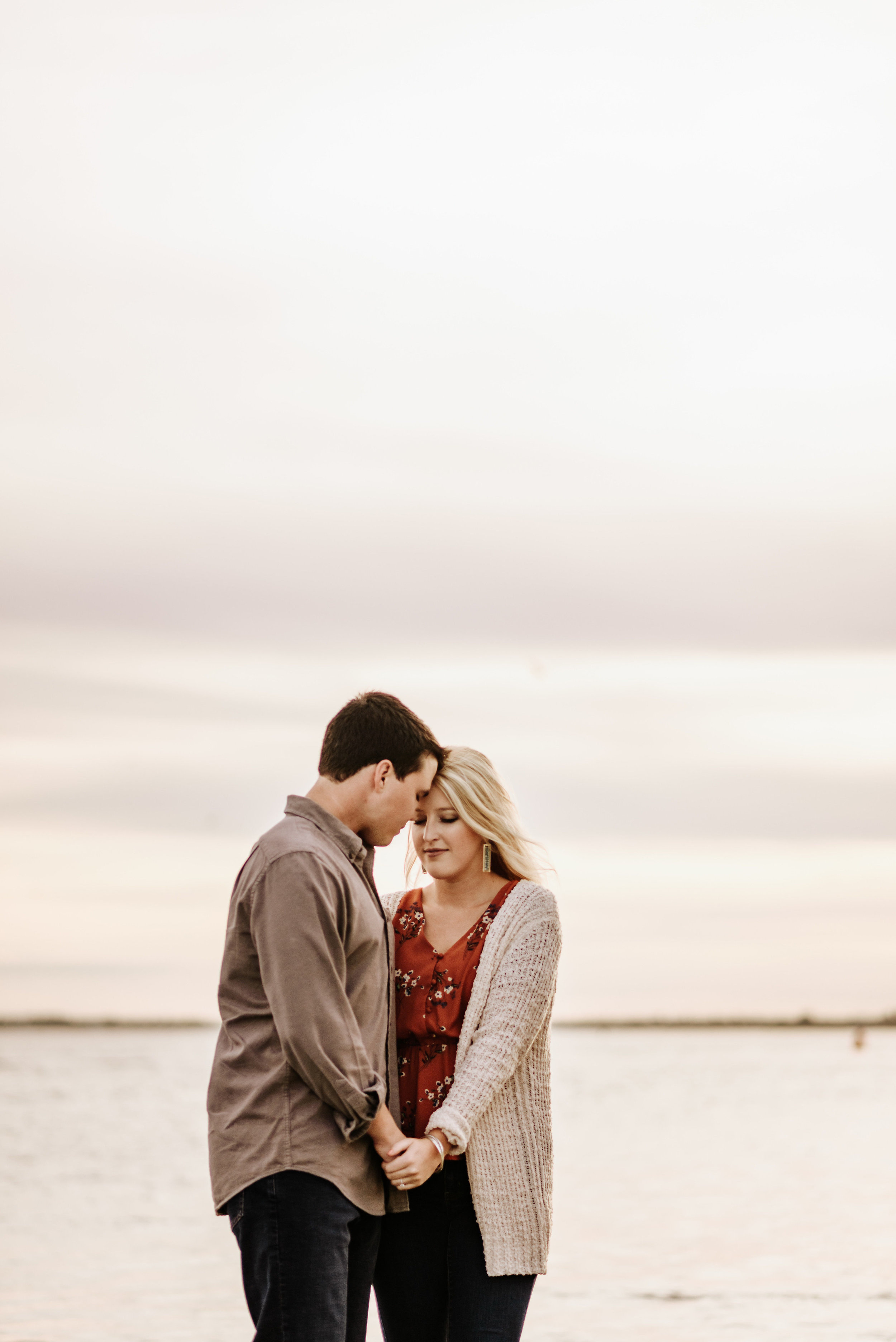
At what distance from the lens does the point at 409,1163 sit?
3.04 m

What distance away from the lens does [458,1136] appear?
3.20m

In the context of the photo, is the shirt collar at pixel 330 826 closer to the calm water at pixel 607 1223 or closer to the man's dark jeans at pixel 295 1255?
the man's dark jeans at pixel 295 1255

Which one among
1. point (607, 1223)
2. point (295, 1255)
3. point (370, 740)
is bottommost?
point (607, 1223)

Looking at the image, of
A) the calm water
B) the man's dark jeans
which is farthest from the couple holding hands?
the calm water

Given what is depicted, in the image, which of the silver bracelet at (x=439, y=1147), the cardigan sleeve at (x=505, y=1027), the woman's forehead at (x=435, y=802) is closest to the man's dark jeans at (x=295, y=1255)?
the silver bracelet at (x=439, y=1147)

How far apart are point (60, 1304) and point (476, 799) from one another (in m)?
5.88

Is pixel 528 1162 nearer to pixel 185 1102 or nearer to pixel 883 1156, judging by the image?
pixel 883 1156

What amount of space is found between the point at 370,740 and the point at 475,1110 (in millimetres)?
852

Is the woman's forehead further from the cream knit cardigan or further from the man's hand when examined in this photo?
the man's hand

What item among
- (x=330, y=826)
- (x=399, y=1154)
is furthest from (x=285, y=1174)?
(x=330, y=826)

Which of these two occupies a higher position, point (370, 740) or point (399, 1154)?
point (370, 740)

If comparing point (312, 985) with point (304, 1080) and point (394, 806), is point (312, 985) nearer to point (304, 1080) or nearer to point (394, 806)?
point (304, 1080)

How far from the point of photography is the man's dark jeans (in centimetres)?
280

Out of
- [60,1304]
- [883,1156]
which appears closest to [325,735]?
[60,1304]
